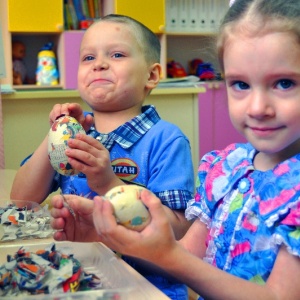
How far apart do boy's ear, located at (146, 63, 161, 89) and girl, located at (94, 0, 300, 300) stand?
483 millimetres

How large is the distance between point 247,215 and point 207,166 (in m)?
0.19

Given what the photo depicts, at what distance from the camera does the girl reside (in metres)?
0.78

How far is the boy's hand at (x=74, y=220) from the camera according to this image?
0.91 metres

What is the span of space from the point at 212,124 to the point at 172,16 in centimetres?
80

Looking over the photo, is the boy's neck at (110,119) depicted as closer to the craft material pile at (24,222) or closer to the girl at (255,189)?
the craft material pile at (24,222)

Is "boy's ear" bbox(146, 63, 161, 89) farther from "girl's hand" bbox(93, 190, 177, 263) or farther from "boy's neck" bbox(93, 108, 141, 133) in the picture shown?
"girl's hand" bbox(93, 190, 177, 263)

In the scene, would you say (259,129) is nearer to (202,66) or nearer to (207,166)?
(207,166)

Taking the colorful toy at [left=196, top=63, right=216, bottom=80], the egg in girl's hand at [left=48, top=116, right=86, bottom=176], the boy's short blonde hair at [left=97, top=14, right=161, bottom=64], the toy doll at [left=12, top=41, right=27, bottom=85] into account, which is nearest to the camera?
the egg in girl's hand at [left=48, top=116, right=86, bottom=176]

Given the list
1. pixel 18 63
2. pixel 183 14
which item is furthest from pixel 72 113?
pixel 183 14

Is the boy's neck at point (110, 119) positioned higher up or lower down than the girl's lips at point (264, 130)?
higher up

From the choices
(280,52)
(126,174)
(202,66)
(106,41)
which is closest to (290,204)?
(280,52)

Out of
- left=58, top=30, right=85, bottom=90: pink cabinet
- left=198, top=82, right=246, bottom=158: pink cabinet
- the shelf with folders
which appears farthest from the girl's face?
the shelf with folders

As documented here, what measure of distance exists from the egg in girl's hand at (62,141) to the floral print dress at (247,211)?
25 centimetres

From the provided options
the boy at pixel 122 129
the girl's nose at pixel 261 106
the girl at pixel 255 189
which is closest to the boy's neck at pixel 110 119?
the boy at pixel 122 129
